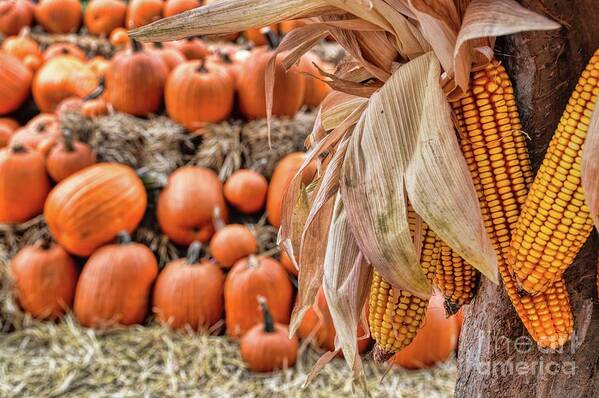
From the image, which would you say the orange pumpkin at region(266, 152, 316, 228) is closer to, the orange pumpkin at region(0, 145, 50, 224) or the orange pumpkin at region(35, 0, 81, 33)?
the orange pumpkin at region(0, 145, 50, 224)

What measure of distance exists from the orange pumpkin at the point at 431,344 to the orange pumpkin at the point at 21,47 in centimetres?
374

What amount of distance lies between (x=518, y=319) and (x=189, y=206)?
2.54 m

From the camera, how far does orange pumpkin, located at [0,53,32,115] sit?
174 inches

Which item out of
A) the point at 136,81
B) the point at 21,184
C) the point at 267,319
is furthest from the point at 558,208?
the point at 136,81

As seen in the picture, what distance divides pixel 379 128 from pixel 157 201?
2808mm

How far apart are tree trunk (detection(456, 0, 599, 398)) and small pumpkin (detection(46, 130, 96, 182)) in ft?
9.04

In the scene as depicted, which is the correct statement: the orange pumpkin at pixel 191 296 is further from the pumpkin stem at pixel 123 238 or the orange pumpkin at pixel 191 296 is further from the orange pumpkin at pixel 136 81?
the orange pumpkin at pixel 136 81

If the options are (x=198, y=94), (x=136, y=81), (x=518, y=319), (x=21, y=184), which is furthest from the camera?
(x=136, y=81)

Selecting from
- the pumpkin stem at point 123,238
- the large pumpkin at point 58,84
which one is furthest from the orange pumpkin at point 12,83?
the pumpkin stem at point 123,238

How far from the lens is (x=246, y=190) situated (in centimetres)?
349

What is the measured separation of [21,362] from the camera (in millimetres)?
3000

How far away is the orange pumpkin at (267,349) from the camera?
2.81 metres

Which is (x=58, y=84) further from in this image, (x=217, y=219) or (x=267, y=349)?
(x=267, y=349)

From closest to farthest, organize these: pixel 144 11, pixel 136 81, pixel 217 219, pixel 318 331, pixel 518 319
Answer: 1. pixel 518 319
2. pixel 318 331
3. pixel 217 219
4. pixel 136 81
5. pixel 144 11
